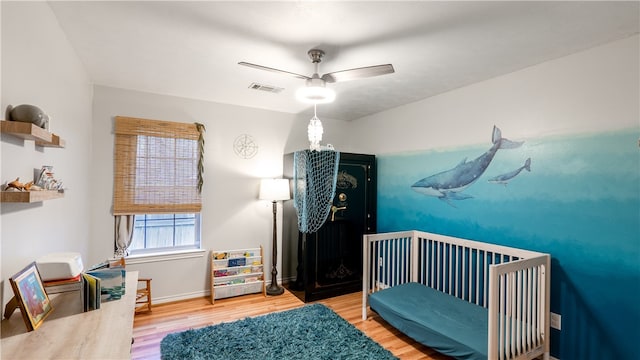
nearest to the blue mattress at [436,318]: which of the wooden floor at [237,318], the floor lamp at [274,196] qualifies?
the wooden floor at [237,318]

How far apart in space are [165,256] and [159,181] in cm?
85

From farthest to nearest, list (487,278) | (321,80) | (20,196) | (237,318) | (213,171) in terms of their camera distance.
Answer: (213,171) → (237,318) → (487,278) → (321,80) → (20,196)

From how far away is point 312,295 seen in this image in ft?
11.6

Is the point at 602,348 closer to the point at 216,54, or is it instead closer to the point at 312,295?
the point at 312,295

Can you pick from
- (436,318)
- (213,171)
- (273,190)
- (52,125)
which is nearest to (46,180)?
(52,125)

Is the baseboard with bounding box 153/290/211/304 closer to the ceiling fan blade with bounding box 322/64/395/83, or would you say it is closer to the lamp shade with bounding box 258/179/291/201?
the lamp shade with bounding box 258/179/291/201

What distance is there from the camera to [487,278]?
2771mm

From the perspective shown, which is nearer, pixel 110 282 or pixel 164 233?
pixel 110 282

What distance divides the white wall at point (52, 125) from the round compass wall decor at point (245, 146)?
5.20 ft

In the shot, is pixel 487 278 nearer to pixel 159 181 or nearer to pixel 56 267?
pixel 56 267

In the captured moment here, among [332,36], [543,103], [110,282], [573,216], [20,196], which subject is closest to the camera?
[20,196]

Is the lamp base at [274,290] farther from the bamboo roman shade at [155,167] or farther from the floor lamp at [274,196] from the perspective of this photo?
the bamboo roman shade at [155,167]

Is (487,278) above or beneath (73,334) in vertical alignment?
beneath

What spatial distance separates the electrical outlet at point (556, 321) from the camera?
2.33 meters
